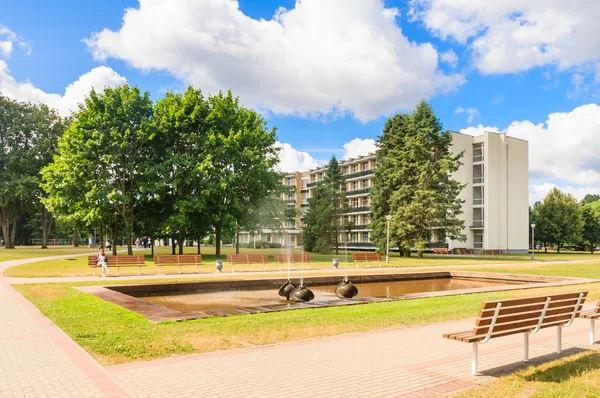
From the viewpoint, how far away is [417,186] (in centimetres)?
4525

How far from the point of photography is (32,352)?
7.22 meters

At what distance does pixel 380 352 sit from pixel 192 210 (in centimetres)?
2997

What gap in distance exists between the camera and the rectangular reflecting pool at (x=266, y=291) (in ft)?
39.0

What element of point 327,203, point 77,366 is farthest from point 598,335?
point 327,203

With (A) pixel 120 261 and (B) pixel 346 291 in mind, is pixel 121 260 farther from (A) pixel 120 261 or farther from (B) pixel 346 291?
(B) pixel 346 291

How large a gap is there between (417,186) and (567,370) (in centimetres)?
3990

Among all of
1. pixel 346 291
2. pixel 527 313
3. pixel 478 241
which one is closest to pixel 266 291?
pixel 346 291

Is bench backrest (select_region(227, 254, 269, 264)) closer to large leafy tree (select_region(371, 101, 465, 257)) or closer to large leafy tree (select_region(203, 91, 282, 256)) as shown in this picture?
large leafy tree (select_region(203, 91, 282, 256))

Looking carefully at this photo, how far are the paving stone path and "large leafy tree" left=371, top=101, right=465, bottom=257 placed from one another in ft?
117

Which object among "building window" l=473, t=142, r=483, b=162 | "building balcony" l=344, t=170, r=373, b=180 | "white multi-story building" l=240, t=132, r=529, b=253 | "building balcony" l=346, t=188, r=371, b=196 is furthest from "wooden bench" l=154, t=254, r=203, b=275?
"building balcony" l=346, t=188, r=371, b=196

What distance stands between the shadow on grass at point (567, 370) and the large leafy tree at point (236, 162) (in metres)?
30.4

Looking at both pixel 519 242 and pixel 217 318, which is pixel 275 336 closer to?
pixel 217 318

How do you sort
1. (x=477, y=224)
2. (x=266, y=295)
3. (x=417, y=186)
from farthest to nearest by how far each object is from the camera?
1. (x=477, y=224)
2. (x=417, y=186)
3. (x=266, y=295)

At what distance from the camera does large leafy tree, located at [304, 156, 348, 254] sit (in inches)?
2301
